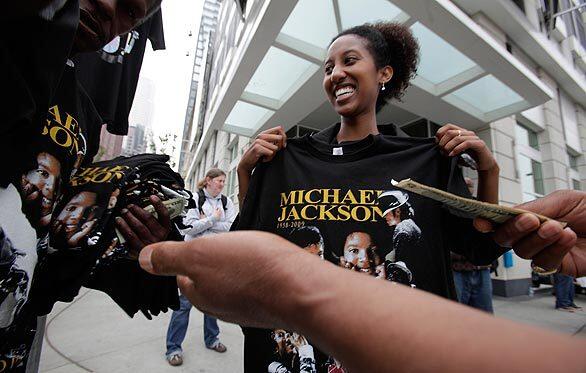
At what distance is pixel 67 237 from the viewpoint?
1.05 metres

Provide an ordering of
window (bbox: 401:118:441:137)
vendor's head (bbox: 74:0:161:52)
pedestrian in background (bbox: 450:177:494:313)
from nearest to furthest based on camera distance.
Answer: vendor's head (bbox: 74:0:161:52), pedestrian in background (bbox: 450:177:494:313), window (bbox: 401:118:441:137)

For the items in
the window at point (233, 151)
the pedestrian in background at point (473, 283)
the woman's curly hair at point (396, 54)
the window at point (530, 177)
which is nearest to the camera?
the woman's curly hair at point (396, 54)

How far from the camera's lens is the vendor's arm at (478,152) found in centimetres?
109

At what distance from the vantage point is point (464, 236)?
1118mm

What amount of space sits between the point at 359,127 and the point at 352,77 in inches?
9.0

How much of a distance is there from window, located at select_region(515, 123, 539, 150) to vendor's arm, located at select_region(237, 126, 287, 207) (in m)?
8.97

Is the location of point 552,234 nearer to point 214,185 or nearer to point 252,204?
point 252,204

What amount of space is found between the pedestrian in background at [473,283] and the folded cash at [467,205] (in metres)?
2.96

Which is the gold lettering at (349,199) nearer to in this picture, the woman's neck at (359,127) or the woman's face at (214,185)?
the woman's neck at (359,127)

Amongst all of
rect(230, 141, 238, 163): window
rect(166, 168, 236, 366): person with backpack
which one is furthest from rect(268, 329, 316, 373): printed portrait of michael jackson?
rect(230, 141, 238, 163): window

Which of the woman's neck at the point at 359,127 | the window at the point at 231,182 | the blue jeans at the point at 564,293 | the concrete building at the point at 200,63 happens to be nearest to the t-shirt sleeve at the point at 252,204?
the woman's neck at the point at 359,127

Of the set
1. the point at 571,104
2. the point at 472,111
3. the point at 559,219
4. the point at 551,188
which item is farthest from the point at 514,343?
the point at 571,104

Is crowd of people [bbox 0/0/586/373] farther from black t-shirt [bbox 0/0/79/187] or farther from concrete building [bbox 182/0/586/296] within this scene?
concrete building [bbox 182/0/586/296]

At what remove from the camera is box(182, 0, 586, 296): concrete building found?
4883 millimetres
